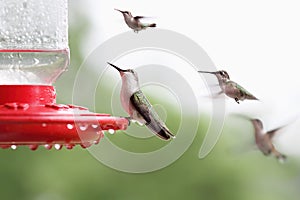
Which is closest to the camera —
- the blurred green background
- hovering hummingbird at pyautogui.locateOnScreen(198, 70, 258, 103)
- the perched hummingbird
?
hovering hummingbird at pyautogui.locateOnScreen(198, 70, 258, 103)

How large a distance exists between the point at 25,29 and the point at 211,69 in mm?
981

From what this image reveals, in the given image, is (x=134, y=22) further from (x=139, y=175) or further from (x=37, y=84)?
(x=139, y=175)

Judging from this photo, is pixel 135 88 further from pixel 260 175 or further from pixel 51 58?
pixel 260 175

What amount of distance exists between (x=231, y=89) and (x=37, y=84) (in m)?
1.11

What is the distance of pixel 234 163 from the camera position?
50.9ft

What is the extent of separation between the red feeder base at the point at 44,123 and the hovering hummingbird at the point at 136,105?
0.33 meters

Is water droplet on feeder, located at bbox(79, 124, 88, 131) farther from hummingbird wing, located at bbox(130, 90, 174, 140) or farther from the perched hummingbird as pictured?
the perched hummingbird

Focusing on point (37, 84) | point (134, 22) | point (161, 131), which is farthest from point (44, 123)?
point (134, 22)

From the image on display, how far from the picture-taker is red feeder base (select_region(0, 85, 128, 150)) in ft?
11.9

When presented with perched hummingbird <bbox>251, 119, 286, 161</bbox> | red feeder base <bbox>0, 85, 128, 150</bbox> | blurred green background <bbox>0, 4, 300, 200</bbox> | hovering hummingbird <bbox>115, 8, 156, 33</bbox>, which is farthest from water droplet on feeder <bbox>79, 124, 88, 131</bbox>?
blurred green background <bbox>0, 4, 300, 200</bbox>

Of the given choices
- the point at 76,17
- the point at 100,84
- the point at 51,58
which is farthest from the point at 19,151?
the point at 51,58

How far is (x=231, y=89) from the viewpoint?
184 inches

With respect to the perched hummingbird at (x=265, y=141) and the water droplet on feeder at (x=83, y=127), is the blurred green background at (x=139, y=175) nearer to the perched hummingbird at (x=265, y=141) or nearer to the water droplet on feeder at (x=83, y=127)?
the perched hummingbird at (x=265, y=141)

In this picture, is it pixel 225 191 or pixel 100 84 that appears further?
pixel 225 191
